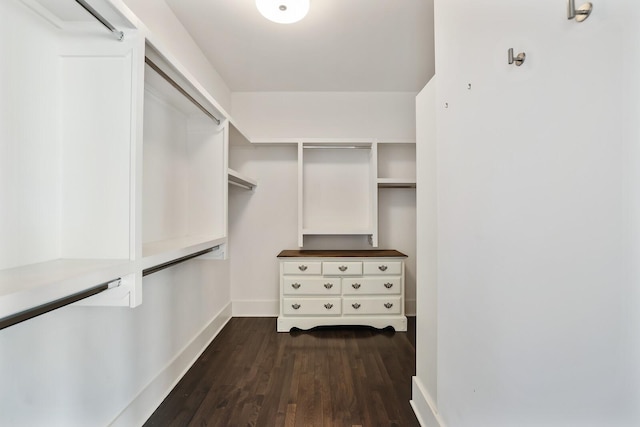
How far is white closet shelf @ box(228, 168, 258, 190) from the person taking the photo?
2.22m

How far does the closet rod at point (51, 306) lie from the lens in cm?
62

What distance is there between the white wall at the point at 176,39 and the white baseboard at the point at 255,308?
2134 millimetres

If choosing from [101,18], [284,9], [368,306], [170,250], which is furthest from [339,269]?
[101,18]

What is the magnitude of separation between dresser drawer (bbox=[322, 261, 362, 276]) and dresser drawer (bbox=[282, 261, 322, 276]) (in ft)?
0.19

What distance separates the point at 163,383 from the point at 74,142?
59.1 inches

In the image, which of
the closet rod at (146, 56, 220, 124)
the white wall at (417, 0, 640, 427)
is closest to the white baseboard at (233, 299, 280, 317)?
the closet rod at (146, 56, 220, 124)

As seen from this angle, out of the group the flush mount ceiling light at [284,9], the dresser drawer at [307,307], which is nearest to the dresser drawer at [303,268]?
the dresser drawer at [307,307]

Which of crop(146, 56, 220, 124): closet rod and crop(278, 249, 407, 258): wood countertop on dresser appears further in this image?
crop(278, 249, 407, 258): wood countertop on dresser

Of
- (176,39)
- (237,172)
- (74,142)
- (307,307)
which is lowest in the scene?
(307,307)

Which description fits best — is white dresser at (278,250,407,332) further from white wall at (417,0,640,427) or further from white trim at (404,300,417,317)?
white wall at (417,0,640,427)

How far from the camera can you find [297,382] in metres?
1.90

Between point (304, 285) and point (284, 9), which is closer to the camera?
point (284, 9)

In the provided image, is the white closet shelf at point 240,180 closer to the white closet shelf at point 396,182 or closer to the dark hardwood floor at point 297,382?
the white closet shelf at point 396,182

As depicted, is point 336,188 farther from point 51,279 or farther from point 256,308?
point 51,279
